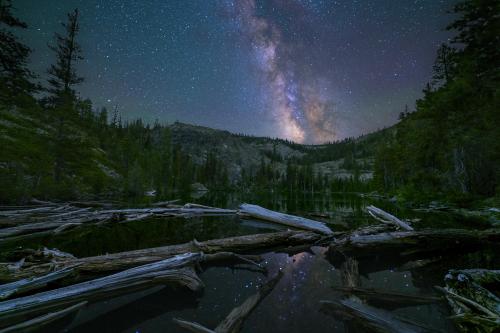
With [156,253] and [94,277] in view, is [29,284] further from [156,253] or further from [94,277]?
[156,253]

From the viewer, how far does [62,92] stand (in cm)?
2534

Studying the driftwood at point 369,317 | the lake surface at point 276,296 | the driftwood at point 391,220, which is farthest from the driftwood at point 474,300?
the driftwood at point 391,220

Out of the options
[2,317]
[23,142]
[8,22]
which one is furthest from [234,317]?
[23,142]

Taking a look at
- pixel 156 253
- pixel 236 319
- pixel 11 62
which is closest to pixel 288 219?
pixel 156 253

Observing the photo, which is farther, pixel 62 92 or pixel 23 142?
pixel 23 142

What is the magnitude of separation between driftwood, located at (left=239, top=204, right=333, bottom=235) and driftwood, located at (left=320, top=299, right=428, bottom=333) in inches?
229

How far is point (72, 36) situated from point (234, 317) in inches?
1418

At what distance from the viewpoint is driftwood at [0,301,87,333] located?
310cm

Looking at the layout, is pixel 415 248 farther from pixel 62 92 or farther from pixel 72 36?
pixel 72 36

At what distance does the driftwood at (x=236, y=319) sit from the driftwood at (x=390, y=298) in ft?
6.38

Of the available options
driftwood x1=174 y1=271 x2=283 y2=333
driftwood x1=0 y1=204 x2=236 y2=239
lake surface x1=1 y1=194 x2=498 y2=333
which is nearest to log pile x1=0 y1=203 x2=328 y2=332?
driftwood x1=174 y1=271 x2=283 y2=333

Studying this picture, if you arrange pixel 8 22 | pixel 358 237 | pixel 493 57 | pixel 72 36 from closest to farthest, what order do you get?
pixel 358 237 < pixel 8 22 < pixel 493 57 < pixel 72 36

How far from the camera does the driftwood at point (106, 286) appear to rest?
3.34 metres

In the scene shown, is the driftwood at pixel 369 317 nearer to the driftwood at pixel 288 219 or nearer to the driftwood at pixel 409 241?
the driftwood at pixel 409 241
